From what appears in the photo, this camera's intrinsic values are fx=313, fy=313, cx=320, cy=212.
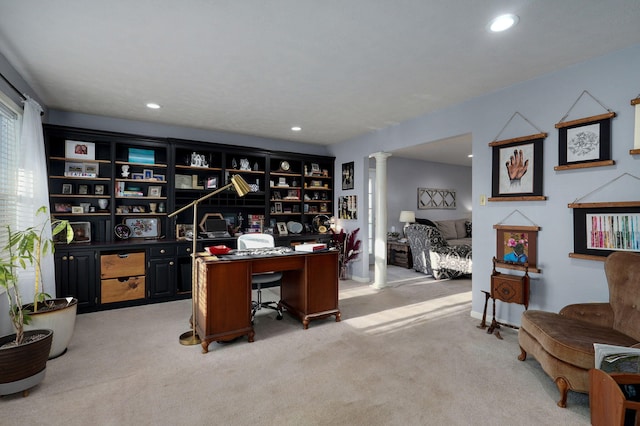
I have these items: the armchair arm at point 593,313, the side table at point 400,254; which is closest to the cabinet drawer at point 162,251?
the armchair arm at point 593,313

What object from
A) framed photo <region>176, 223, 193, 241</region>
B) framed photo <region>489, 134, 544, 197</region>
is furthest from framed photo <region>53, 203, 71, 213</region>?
framed photo <region>489, 134, 544, 197</region>

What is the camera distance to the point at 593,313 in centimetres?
235

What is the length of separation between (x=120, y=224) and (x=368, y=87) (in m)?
3.75

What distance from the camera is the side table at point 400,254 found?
21.5 feet

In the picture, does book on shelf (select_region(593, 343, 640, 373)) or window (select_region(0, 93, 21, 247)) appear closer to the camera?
book on shelf (select_region(593, 343, 640, 373))

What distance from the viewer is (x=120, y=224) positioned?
14.3ft

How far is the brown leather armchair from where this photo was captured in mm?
1937

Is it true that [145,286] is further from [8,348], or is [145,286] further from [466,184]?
[466,184]

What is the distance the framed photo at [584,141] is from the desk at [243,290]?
93.2 inches

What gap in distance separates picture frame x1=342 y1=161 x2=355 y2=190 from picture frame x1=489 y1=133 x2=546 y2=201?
2497 millimetres

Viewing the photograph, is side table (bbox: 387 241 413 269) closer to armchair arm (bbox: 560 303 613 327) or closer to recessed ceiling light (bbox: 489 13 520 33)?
armchair arm (bbox: 560 303 613 327)

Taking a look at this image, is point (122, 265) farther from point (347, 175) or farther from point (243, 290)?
point (347, 175)

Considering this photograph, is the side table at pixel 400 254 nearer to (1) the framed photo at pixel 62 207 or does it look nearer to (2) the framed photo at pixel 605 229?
(2) the framed photo at pixel 605 229

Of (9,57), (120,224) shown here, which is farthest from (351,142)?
(9,57)
